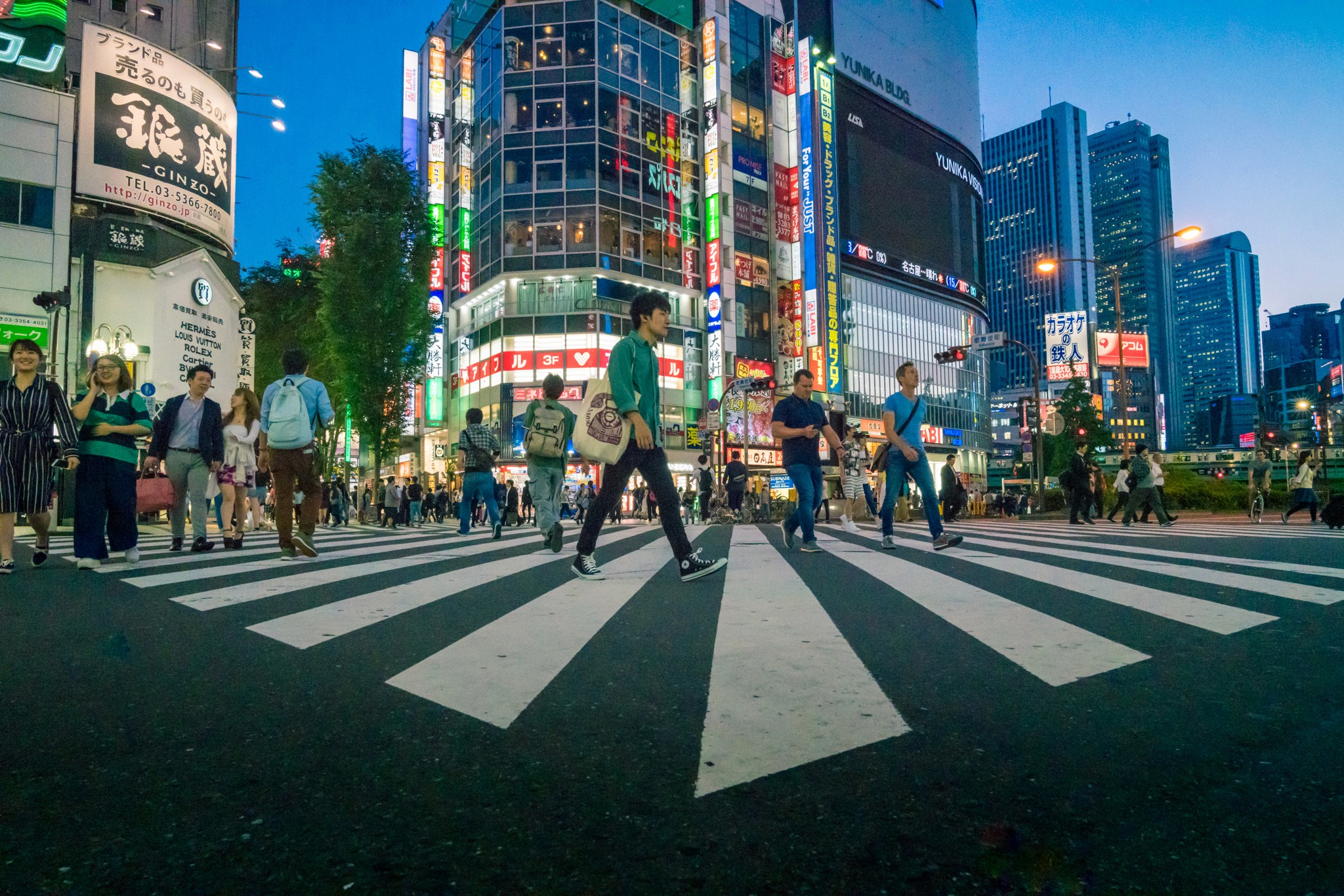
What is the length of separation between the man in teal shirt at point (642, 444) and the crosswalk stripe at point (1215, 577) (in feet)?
8.80

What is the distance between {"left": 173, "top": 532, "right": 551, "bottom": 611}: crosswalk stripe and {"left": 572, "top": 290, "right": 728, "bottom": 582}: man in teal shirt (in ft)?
4.87

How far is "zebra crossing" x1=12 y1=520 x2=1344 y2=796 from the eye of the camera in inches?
77.0

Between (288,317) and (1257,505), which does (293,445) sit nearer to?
(1257,505)

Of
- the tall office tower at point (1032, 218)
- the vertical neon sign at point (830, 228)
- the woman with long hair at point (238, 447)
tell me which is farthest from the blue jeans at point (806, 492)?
the tall office tower at point (1032, 218)

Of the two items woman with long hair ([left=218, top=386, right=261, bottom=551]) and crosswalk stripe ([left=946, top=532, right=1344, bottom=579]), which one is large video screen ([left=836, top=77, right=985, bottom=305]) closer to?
crosswalk stripe ([left=946, top=532, right=1344, bottom=579])

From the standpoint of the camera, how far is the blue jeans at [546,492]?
7.29 m

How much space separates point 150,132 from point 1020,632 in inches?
987

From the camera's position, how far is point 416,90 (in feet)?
167

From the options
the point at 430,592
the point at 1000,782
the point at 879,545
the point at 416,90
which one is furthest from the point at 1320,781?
the point at 416,90

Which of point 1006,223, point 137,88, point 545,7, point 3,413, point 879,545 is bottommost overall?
point 879,545

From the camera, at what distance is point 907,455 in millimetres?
6957

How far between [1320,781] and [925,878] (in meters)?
0.86

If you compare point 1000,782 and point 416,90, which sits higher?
point 416,90

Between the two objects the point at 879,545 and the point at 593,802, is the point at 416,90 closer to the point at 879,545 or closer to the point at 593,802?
the point at 879,545
